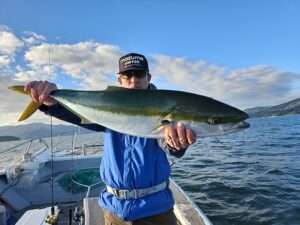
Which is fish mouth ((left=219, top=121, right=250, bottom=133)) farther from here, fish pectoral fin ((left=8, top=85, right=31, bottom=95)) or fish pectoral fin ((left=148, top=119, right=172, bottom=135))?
fish pectoral fin ((left=8, top=85, right=31, bottom=95))

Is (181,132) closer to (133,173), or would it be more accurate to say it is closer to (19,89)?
(133,173)

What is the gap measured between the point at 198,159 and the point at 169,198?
19.0m

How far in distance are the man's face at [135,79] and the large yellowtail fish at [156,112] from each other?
22.9 inches

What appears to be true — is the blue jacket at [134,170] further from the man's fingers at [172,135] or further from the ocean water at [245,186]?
the ocean water at [245,186]

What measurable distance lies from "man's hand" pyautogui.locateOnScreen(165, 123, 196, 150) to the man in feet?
1.52

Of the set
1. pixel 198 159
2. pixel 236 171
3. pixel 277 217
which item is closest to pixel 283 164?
pixel 236 171

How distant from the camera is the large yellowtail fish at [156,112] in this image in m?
3.30

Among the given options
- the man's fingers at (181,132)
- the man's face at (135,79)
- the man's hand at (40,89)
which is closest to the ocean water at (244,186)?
the man's hand at (40,89)

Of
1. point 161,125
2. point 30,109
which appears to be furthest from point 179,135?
point 30,109

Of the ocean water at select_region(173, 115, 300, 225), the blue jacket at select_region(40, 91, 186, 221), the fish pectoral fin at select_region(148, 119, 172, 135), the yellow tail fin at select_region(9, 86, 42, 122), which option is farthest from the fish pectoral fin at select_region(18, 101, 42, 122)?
the ocean water at select_region(173, 115, 300, 225)

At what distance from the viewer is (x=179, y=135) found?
10.6 feet

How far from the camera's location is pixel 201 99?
341 centimetres

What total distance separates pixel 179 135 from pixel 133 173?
3.30 ft

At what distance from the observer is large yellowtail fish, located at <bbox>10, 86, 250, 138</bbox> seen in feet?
10.8
